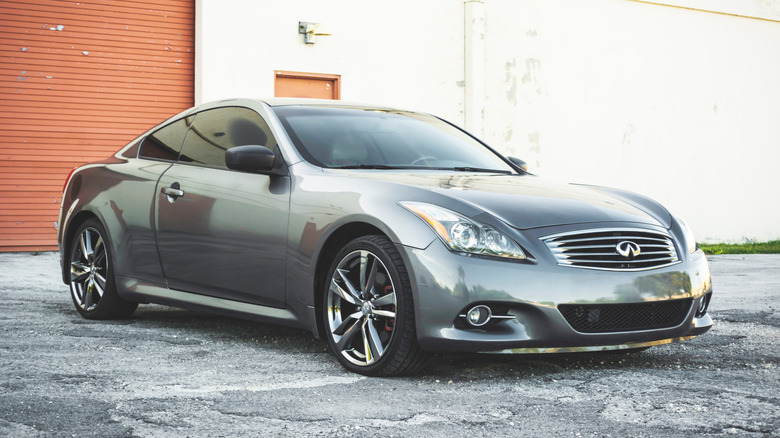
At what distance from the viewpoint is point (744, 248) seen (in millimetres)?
17781

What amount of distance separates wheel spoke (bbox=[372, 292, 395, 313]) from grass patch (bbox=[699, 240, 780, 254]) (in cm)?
1329

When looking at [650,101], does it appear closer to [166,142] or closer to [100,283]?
[166,142]

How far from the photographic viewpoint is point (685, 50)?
18.3 meters

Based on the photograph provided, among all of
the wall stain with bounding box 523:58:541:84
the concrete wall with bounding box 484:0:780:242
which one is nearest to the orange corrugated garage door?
the concrete wall with bounding box 484:0:780:242

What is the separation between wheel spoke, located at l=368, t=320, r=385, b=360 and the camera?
14.9 feet

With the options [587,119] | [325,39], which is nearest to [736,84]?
[587,119]

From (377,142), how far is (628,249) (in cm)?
172

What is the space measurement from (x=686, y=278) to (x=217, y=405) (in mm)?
2365

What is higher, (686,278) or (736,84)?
(736,84)

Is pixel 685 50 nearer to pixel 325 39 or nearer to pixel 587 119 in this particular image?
pixel 587 119

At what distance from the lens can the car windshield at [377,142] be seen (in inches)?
211

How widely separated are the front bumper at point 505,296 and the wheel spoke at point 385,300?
17 cm

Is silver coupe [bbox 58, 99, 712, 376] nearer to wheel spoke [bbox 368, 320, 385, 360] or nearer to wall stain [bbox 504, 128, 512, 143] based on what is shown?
wheel spoke [bbox 368, 320, 385, 360]

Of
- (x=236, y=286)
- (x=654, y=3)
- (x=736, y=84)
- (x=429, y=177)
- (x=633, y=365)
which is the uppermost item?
(x=654, y=3)
